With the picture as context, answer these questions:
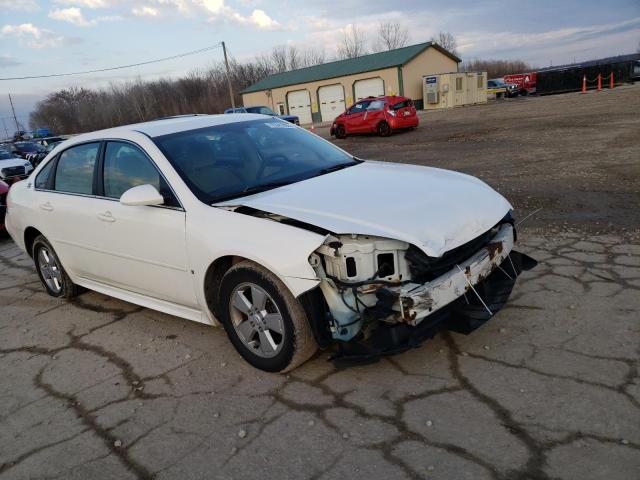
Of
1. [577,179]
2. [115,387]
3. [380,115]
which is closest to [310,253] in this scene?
[115,387]

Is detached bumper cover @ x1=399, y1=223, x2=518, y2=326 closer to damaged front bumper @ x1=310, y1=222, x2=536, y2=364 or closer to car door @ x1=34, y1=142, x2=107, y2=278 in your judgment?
damaged front bumper @ x1=310, y1=222, x2=536, y2=364

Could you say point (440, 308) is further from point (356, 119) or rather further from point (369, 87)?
point (369, 87)

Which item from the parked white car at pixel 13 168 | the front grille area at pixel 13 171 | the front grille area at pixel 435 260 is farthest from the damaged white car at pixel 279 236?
the front grille area at pixel 13 171

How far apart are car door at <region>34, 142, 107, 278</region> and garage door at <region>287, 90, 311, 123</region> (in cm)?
3718

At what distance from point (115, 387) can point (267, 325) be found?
1159mm

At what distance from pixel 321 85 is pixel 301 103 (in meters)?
2.70

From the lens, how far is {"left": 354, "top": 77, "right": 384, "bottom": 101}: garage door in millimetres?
36188

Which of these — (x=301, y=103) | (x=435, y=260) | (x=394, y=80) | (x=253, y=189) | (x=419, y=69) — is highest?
(x=419, y=69)

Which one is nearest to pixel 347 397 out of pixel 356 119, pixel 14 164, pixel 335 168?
pixel 335 168

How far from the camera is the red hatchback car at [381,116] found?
18.7 m

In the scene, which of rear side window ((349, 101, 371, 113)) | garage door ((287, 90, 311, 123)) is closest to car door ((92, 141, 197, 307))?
rear side window ((349, 101, 371, 113))

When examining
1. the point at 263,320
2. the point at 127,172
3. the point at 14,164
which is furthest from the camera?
the point at 14,164

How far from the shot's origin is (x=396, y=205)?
10.1 ft

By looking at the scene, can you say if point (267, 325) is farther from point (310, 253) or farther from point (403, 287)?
point (403, 287)
